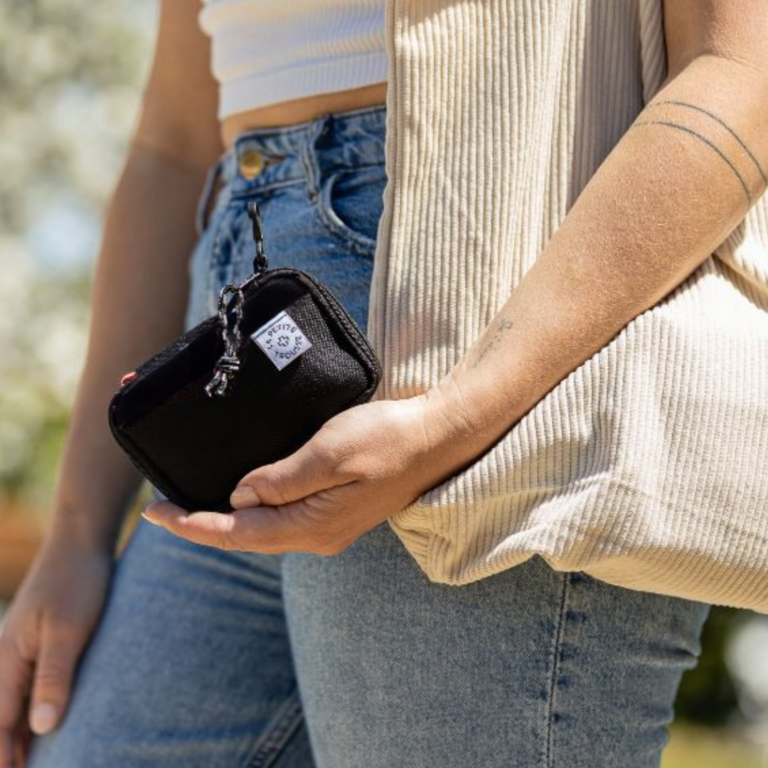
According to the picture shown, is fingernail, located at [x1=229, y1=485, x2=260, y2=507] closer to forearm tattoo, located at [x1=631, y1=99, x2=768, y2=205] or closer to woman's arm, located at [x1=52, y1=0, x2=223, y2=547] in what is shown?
forearm tattoo, located at [x1=631, y1=99, x2=768, y2=205]

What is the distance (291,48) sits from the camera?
4.58 feet

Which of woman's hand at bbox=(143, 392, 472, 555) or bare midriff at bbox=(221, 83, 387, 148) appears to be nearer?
woman's hand at bbox=(143, 392, 472, 555)

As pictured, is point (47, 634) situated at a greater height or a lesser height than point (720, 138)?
lesser

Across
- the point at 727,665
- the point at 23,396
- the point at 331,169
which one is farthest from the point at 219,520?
the point at 23,396

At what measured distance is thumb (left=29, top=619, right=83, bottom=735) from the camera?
63.9 inches

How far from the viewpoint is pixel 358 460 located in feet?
3.53

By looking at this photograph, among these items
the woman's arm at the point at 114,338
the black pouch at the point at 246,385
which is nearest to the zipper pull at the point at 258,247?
the black pouch at the point at 246,385

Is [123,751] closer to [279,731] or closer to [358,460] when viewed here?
[279,731]

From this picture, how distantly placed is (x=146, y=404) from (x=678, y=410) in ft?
1.64

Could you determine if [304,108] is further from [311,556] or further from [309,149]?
[311,556]

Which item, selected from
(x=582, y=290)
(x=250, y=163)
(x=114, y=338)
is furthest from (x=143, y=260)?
(x=582, y=290)

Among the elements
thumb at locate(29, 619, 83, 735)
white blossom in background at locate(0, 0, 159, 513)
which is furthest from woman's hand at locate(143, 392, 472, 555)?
white blossom in background at locate(0, 0, 159, 513)

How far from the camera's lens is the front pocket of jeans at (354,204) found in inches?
50.5

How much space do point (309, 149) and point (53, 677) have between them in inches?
31.1
